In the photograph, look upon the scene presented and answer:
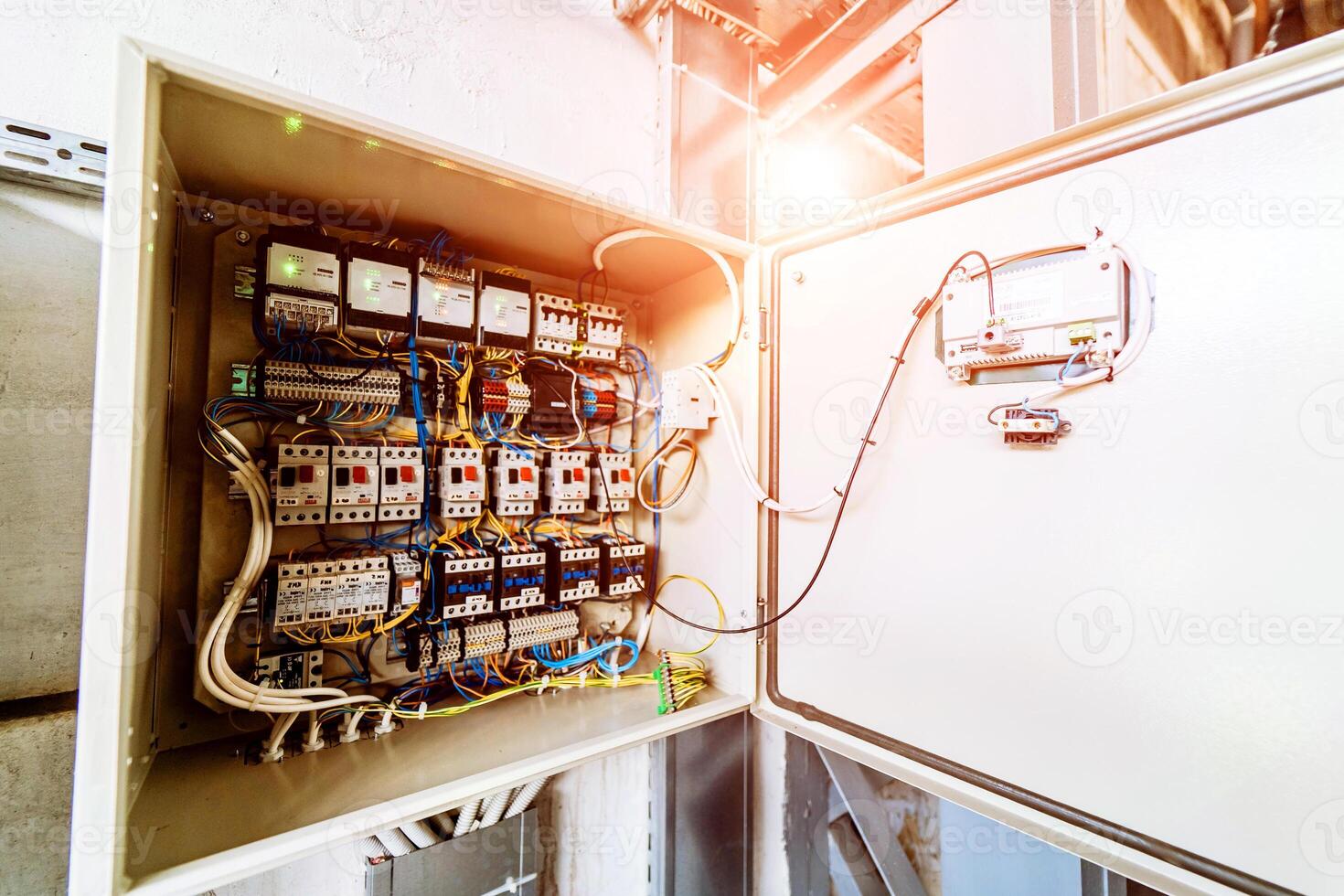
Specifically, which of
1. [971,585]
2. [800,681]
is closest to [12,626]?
[800,681]

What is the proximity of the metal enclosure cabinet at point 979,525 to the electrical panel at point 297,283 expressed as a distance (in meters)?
0.09

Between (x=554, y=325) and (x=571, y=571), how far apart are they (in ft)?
1.60

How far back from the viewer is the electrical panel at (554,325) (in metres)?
1.05

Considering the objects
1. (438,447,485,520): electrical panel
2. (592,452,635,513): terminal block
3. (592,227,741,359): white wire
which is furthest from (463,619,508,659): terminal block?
(592,227,741,359): white wire

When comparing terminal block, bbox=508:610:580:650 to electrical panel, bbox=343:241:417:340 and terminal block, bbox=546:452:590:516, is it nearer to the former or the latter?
terminal block, bbox=546:452:590:516

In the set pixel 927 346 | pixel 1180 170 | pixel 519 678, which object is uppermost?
pixel 1180 170

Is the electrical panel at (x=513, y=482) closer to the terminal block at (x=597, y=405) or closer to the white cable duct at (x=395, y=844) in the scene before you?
the terminal block at (x=597, y=405)

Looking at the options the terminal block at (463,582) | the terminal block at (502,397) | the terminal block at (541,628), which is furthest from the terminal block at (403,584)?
the terminal block at (502,397)

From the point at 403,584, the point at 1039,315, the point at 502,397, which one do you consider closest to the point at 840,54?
the point at 1039,315

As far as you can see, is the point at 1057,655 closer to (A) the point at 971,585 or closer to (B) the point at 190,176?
(A) the point at 971,585

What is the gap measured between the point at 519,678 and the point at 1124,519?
0.98 metres

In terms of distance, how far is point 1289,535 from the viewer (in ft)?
1.61

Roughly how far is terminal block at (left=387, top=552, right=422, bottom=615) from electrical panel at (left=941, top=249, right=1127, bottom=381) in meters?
0.88

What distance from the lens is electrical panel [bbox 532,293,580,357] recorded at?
1.05 m
